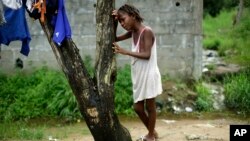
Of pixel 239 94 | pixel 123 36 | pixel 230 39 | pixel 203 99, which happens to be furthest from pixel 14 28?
pixel 230 39

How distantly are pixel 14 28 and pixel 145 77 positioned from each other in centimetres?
235

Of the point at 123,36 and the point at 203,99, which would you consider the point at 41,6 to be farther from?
the point at 203,99

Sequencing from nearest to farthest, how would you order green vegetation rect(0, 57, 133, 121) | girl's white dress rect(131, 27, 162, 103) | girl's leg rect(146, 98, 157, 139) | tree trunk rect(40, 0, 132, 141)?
tree trunk rect(40, 0, 132, 141) → girl's white dress rect(131, 27, 162, 103) → girl's leg rect(146, 98, 157, 139) → green vegetation rect(0, 57, 133, 121)

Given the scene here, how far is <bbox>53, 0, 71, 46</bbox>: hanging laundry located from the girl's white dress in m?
0.87

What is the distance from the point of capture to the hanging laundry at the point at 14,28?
22.2 feet

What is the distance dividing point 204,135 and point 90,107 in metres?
2.11

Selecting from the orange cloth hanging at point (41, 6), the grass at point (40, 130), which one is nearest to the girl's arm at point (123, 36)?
the orange cloth hanging at point (41, 6)

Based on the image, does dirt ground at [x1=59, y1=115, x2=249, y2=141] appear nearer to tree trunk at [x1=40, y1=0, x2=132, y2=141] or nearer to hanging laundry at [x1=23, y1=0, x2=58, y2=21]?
tree trunk at [x1=40, y1=0, x2=132, y2=141]

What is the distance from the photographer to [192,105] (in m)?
8.59

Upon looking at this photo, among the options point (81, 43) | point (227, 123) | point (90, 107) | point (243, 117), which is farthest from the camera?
point (81, 43)

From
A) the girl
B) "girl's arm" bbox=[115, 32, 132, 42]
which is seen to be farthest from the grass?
"girl's arm" bbox=[115, 32, 132, 42]

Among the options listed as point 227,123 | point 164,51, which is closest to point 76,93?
point 227,123

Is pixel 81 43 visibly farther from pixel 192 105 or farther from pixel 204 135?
pixel 204 135

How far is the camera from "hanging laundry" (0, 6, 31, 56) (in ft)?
22.2
